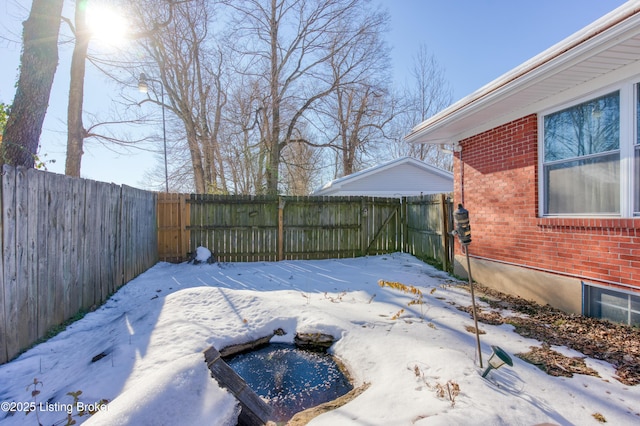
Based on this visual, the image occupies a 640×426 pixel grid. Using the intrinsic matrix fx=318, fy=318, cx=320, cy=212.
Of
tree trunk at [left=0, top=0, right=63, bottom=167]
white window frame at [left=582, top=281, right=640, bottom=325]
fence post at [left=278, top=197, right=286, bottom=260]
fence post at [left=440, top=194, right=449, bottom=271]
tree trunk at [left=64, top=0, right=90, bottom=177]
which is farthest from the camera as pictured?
fence post at [left=278, top=197, right=286, bottom=260]

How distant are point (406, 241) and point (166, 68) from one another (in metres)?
14.3

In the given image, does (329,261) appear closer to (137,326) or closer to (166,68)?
(137,326)

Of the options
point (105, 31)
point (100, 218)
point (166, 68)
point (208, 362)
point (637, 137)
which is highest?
point (166, 68)

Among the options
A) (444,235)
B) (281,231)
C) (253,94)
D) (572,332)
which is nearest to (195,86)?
(253,94)

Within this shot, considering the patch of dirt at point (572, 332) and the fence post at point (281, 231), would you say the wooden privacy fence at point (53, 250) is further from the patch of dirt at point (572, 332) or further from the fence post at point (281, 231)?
the patch of dirt at point (572, 332)

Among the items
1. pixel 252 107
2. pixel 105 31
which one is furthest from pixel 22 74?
pixel 252 107

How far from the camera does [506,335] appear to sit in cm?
358

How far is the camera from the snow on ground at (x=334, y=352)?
78.7 inches

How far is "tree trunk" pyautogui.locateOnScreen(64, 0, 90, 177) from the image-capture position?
7605mm

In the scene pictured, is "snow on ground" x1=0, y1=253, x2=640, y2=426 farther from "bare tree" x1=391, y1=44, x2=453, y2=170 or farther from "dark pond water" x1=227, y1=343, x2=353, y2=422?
"bare tree" x1=391, y1=44, x2=453, y2=170

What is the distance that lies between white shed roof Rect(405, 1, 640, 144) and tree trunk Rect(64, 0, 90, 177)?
27.7 feet

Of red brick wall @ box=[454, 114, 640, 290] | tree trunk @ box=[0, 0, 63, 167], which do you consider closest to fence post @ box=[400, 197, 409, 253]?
red brick wall @ box=[454, 114, 640, 290]

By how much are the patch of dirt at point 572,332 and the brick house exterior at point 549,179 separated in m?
0.24

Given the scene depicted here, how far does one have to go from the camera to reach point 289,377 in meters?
3.08
